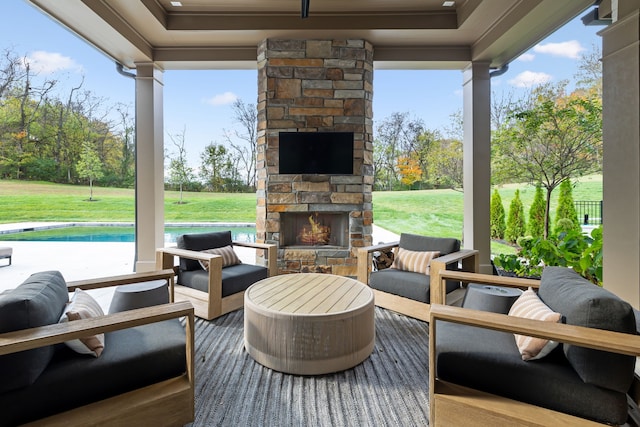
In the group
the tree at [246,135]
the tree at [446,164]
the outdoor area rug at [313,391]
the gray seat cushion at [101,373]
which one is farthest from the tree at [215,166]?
the gray seat cushion at [101,373]

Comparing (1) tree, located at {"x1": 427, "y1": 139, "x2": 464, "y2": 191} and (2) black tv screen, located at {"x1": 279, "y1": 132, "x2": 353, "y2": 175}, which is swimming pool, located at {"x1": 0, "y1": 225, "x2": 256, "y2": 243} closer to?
(2) black tv screen, located at {"x1": 279, "y1": 132, "x2": 353, "y2": 175}

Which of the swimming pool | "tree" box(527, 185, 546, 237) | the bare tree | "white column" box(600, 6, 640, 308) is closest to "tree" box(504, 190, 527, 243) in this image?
"tree" box(527, 185, 546, 237)

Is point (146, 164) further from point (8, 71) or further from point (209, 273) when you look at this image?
point (8, 71)

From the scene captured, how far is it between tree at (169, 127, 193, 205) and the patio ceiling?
4567mm

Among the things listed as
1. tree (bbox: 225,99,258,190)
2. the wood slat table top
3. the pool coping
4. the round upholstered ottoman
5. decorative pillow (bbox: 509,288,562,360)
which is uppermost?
tree (bbox: 225,99,258,190)

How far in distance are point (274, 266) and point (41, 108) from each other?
699 cm

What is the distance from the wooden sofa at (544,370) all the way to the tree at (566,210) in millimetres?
4644

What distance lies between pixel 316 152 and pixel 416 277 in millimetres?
2285

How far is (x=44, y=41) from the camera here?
7090 mm

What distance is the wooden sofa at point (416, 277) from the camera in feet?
9.61

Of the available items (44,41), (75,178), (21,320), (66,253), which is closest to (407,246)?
(21,320)

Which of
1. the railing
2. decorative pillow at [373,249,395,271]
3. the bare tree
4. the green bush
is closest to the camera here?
the green bush

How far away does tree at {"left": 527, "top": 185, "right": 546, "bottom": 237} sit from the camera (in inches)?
227

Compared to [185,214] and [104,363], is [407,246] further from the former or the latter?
[185,214]
